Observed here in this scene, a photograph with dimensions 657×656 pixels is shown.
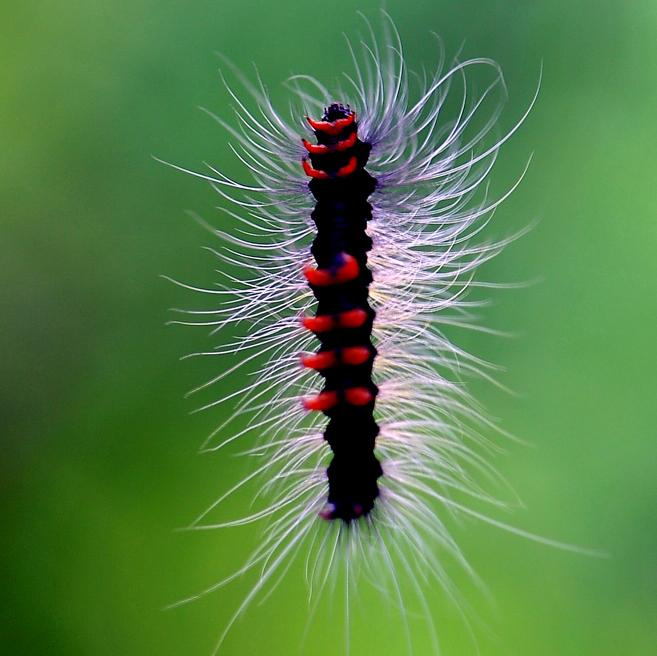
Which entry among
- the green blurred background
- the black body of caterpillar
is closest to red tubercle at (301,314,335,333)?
the black body of caterpillar

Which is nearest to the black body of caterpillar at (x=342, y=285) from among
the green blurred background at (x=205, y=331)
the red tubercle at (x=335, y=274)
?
the red tubercle at (x=335, y=274)

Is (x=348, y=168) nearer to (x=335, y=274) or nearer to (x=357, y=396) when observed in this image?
(x=335, y=274)

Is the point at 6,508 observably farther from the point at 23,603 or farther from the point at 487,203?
the point at 487,203

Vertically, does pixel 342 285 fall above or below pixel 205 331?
below

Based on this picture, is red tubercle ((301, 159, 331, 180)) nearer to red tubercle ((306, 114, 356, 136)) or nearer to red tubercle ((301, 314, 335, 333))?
red tubercle ((306, 114, 356, 136))

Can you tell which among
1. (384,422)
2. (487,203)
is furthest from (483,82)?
(384,422)

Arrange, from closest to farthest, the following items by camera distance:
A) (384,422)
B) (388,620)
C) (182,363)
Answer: (384,422)
(388,620)
(182,363)

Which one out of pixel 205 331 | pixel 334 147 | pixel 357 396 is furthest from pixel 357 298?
pixel 205 331
